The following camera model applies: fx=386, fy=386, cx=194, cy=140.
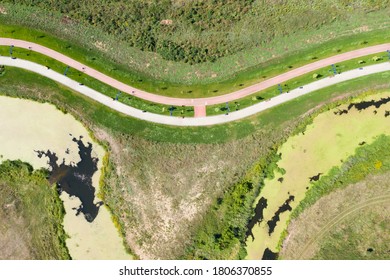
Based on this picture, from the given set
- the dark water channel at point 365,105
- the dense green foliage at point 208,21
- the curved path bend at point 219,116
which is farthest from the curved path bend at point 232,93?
the dark water channel at point 365,105

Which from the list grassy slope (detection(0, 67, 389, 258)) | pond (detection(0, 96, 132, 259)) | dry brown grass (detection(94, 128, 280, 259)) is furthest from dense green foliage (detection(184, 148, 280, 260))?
pond (detection(0, 96, 132, 259))

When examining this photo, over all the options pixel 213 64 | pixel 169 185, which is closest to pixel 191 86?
pixel 213 64

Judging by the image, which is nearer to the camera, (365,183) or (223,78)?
(365,183)

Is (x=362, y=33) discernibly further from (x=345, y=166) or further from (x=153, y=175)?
(x=153, y=175)

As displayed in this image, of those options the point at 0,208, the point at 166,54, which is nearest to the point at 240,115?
the point at 166,54

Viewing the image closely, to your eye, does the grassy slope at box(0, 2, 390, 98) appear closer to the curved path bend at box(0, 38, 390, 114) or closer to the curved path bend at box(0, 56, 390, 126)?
the curved path bend at box(0, 38, 390, 114)

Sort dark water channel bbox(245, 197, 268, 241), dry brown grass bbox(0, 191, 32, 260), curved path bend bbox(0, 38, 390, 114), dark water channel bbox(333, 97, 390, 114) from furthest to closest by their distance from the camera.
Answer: dry brown grass bbox(0, 191, 32, 260) → curved path bend bbox(0, 38, 390, 114) → dark water channel bbox(333, 97, 390, 114) → dark water channel bbox(245, 197, 268, 241)

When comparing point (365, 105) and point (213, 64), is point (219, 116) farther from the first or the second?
point (365, 105)
